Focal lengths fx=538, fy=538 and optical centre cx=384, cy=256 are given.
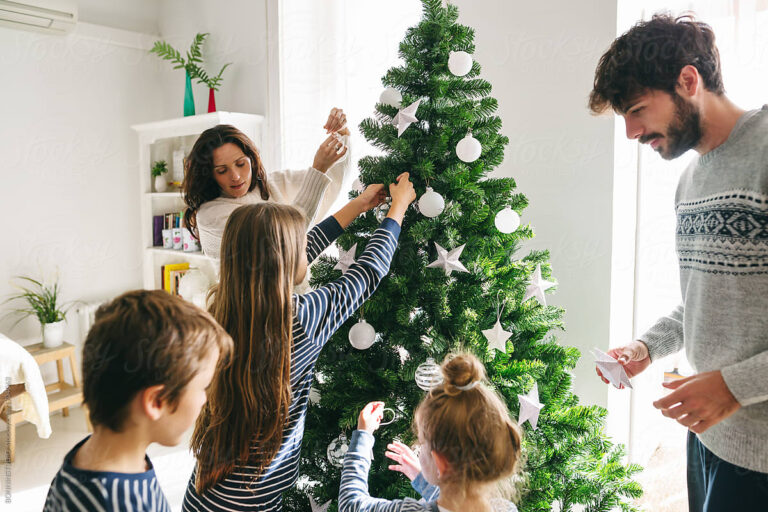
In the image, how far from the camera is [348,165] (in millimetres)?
1778

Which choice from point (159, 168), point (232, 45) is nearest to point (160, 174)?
point (159, 168)

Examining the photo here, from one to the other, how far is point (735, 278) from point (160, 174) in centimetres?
337

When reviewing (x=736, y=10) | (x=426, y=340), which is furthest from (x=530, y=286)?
(x=736, y=10)

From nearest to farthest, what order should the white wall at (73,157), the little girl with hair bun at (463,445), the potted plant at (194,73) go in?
the little girl with hair bun at (463,445) → the potted plant at (194,73) → the white wall at (73,157)

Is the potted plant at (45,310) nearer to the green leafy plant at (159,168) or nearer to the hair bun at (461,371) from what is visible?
the green leafy plant at (159,168)

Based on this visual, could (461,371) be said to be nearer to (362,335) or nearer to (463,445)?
(463,445)

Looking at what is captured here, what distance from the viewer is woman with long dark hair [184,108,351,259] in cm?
170

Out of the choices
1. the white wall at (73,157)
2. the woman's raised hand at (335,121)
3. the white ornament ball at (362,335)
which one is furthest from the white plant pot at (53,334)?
the white ornament ball at (362,335)

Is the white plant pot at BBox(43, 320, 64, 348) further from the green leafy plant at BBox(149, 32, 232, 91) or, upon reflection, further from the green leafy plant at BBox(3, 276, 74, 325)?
the green leafy plant at BBox(149, 32, 232, 91)

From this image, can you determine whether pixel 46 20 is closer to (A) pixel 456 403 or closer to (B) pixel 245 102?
(B) pixel 245 102

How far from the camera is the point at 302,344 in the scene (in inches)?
46.9

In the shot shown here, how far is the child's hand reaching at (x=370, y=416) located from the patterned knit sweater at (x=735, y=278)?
66cm

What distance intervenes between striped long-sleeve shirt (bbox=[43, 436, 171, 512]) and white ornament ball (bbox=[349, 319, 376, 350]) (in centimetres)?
53

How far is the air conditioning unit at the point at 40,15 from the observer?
317 cm
